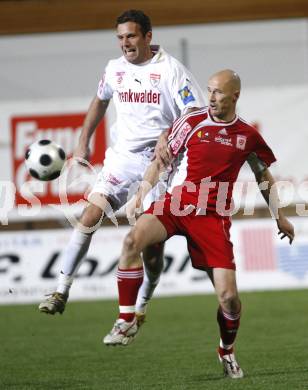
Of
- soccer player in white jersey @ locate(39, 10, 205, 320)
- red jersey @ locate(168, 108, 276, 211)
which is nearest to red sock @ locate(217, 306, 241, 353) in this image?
red jersey @ locate(168, 108, 276, 211)

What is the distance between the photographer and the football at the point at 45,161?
24.8ft

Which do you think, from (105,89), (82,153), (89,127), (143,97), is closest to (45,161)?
(82,153)

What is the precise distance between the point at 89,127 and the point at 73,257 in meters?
1.05

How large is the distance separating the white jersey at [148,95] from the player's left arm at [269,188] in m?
0.65

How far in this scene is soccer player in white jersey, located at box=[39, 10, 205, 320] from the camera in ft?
23.9

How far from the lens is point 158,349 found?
8.89 meters

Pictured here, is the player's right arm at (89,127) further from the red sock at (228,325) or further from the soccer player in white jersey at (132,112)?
the red sock at (228,325)

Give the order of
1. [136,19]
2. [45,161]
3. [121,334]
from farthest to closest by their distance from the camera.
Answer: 1. [45,161]
2. [136,19]
3. [121,334]

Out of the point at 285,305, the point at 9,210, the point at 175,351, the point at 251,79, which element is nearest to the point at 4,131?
the point at 9,210

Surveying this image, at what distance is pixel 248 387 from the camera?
635 centimetres

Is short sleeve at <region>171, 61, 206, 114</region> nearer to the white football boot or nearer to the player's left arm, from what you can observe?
the player's left arm

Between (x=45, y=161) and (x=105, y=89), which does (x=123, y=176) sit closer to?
(x=45, y=161)

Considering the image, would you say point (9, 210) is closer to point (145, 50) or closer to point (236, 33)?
point (236, 33)

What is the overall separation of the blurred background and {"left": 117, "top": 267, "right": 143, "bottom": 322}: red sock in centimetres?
747
